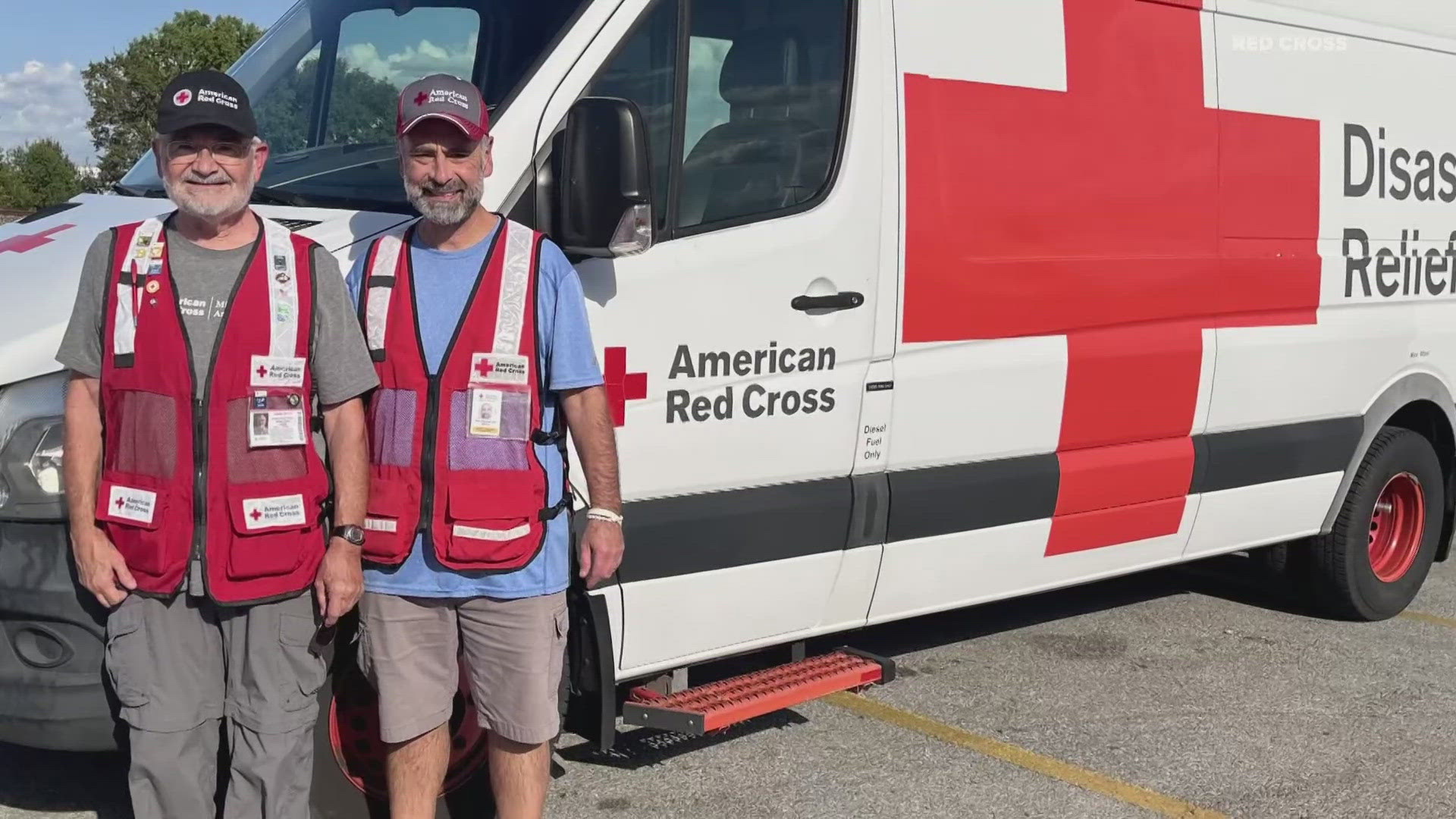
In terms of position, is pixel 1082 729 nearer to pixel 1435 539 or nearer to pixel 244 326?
pixel 1435 539

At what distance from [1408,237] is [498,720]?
4.42 meters

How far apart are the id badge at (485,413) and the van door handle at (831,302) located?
116 cm

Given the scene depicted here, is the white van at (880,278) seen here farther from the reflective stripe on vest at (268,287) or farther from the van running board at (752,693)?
the reflective stripe on vest at (268,287)

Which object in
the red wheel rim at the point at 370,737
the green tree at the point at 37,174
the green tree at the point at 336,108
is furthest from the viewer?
the green tree at the point at 37,174

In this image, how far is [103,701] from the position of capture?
3301 mm

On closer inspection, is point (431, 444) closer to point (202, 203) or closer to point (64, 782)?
point (202, 203)

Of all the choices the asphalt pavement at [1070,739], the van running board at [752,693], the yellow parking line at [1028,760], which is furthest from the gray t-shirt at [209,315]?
the yellow parking line at [1028,760]

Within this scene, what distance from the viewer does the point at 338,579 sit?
10.4ft

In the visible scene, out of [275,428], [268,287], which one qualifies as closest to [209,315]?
[268,287]

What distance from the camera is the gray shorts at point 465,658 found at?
3.34 m

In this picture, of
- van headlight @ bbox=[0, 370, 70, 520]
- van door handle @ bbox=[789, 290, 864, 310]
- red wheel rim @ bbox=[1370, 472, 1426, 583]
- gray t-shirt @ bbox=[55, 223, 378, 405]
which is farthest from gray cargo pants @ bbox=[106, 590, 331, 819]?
red wheel rim @ bbox=[1370, 472, 1426, 583]

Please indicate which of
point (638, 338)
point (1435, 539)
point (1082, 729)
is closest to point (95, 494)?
point (638, 338)

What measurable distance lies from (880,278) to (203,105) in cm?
200

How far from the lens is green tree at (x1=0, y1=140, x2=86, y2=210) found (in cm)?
7319
